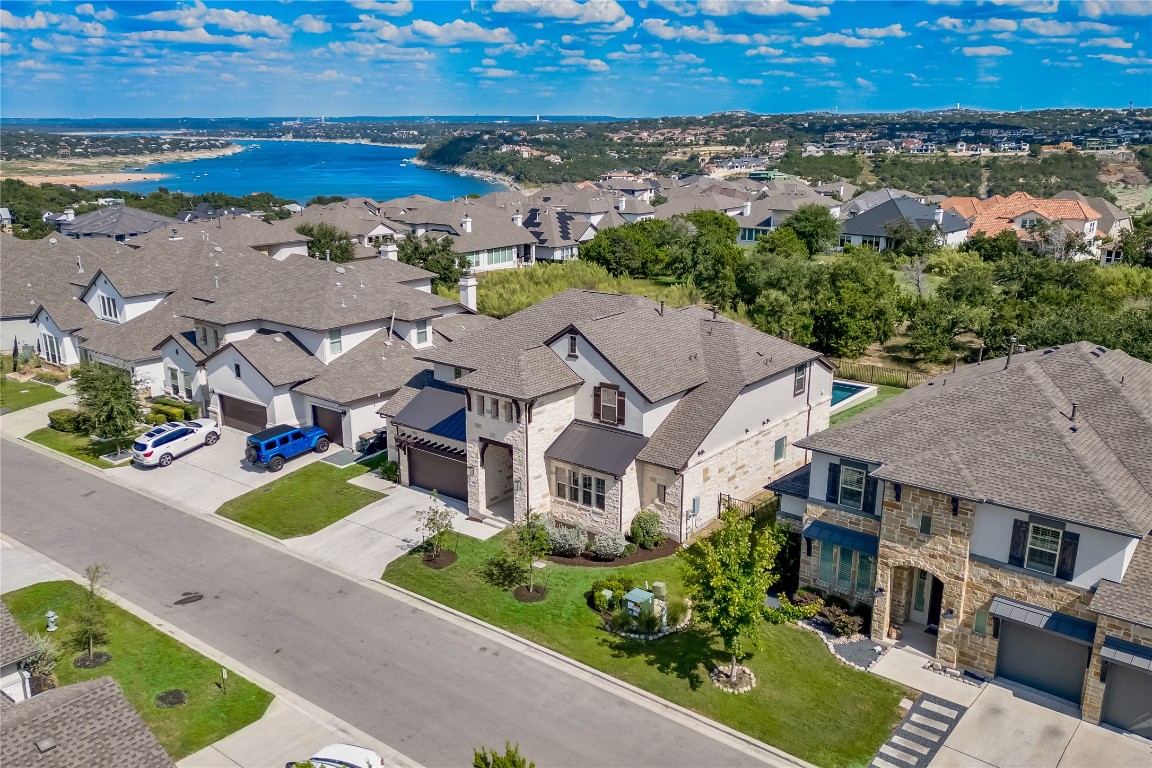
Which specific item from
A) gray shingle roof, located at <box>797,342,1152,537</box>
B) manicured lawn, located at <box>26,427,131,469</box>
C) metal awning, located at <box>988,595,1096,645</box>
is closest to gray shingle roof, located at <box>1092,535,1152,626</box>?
metal awning, located at <box>988,595,1096,645</box>

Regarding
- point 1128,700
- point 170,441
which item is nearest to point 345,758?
point 1128,700

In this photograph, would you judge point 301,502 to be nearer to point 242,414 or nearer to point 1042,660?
point 242,414

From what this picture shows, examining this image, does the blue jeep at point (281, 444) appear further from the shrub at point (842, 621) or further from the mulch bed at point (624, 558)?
the shrub at point (842, 621)

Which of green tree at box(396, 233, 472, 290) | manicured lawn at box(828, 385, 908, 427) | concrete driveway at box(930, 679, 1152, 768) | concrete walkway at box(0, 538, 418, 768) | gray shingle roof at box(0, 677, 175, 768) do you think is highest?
green tree at box(396, 233, 472, 290)

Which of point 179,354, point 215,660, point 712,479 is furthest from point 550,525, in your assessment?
point 179,354

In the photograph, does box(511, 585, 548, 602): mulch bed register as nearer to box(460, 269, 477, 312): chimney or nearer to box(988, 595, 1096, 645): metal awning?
box(988, 595, 1096, 645): metal awning

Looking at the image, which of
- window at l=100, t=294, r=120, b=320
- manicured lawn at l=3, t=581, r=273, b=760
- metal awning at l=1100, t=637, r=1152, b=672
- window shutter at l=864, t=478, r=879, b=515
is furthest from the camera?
window at l=100, t=294, r=120, b=320

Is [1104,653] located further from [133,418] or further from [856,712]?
[133,418]
